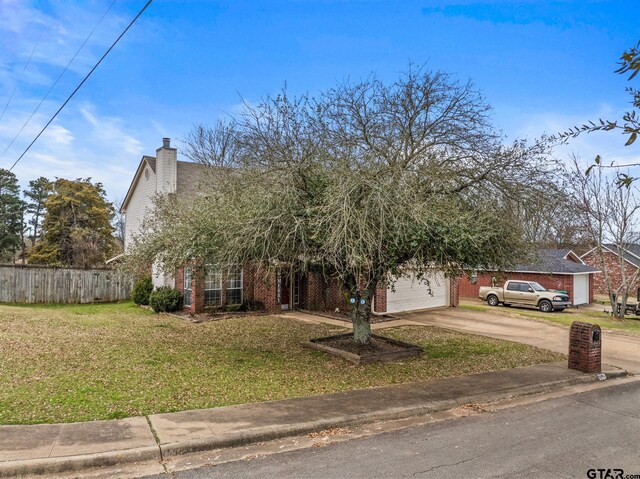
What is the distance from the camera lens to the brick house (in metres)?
16.5

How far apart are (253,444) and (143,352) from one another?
202 inches

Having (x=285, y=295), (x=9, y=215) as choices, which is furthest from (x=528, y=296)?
(x=9, y=215)

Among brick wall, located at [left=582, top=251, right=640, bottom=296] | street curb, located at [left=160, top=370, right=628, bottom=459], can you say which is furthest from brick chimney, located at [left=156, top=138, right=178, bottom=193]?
brick wall, located at [left=582, top=251, right=640, bottom=296]

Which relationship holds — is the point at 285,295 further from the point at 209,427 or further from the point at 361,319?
the point at 209,427

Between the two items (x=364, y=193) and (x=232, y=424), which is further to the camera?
(x=364, y=193)

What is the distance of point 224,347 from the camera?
34.9 feet

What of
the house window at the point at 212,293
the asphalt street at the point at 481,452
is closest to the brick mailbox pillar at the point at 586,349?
the asphalt street at the point at 481,452

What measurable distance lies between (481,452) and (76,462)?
4452mm

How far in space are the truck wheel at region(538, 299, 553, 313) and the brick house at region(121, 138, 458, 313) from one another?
18.9 ft

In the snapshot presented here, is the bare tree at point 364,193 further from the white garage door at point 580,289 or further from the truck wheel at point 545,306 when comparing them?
the white garage door at point 580,289

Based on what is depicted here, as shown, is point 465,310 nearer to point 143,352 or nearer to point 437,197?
point 437,197

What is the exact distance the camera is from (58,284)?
18.9 meters

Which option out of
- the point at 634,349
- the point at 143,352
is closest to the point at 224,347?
the point at 143,352

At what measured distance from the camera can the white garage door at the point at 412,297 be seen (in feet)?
61.6
